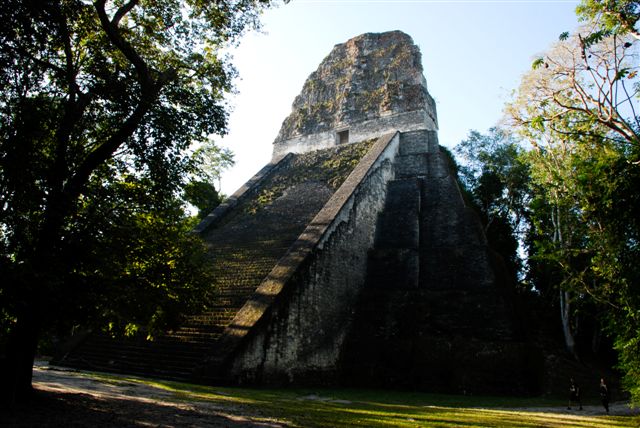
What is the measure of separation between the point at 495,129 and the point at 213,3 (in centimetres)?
1621

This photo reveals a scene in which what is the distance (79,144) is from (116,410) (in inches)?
124

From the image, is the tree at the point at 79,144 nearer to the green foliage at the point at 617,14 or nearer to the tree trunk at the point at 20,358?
the tree trunk at the point at 20,358

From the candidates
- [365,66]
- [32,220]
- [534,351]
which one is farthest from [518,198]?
[32,220]

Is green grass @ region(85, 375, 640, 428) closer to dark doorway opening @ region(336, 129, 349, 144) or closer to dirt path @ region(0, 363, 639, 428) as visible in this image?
dirt path @ region(0, 363, 639, 428)

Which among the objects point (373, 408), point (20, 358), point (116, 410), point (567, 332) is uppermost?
point (567, 332)

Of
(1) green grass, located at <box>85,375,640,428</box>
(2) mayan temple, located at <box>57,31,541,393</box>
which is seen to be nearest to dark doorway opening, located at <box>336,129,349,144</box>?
(2) mayan temple, located at <box>57,31,541,393</box>

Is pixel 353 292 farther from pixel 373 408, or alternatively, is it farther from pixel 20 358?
pixel 20 358

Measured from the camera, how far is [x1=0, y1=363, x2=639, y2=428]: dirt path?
3.97 meters

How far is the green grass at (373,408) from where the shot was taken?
4969 millimetres

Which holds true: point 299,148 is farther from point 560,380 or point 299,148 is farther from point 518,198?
point 560,380

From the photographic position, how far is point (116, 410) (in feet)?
15.0

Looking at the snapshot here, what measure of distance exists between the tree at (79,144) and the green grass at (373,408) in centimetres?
175

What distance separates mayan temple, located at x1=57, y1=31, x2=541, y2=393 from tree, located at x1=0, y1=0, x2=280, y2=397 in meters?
2.10

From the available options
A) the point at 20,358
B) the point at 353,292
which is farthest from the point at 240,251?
the point at 20,358
